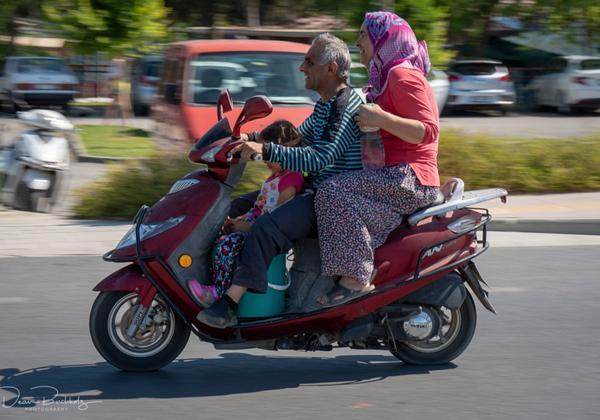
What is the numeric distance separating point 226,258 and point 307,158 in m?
0.65

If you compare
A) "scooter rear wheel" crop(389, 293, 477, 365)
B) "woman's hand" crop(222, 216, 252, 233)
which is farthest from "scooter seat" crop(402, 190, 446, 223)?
"woman's hand" crop(222, 216, 252, 233)

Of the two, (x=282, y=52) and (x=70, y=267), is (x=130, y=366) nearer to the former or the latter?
(x=70, y=267)

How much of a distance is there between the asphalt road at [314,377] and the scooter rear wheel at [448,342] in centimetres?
7

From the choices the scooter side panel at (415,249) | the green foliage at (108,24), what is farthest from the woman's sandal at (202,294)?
the green foliage at (108,24)

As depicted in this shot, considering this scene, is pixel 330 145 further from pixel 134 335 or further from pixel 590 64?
pixel 590 64

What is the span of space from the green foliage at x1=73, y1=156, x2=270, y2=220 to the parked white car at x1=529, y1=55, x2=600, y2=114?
17322 mm

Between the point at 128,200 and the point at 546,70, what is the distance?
21.0m

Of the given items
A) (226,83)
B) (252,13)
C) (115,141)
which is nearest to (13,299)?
→ (226,83)

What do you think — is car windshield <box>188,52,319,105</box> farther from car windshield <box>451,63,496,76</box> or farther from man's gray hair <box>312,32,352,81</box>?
car windshield <box>451,63,496,76</box>

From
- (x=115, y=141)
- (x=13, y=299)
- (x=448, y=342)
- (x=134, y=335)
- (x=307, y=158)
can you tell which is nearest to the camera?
(x=307, y=158)

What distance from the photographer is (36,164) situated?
10.6 metres

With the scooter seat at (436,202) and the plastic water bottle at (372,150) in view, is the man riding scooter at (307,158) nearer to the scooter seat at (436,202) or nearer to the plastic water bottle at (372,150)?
the plastic water bottle at (372,150)

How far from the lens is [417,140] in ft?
16.8

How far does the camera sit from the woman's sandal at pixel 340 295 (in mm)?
5242
